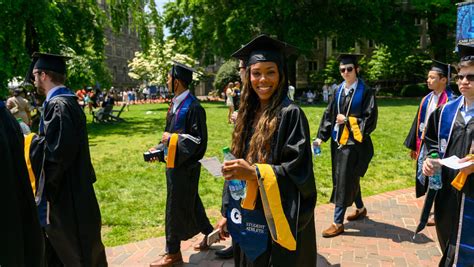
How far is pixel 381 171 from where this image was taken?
8.36 m

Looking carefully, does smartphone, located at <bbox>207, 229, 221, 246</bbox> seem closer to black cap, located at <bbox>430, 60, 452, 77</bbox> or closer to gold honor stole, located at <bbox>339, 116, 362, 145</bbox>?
gold honor stole, located at <bbox>339, 116, 362, 145</bbox>

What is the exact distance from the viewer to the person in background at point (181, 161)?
4102mm

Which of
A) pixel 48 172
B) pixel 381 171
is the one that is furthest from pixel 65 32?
pixel 48 172

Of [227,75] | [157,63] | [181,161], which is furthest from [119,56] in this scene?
[181,161]

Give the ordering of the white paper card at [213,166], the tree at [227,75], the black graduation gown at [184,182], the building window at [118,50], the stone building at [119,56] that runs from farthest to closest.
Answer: the building window at [118,50] < the stone building at [119,56] < the tree at [227,75] < the black graduation gown at [184,182] < the white paper card at [213,166]

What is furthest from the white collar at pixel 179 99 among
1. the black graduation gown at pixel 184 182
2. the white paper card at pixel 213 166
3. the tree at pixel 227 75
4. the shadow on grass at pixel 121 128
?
the tree at pixel 227 75

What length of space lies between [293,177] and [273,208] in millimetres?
238

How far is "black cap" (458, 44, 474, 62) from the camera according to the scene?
10.4 ft

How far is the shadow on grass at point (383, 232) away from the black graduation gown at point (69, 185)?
3281 mm

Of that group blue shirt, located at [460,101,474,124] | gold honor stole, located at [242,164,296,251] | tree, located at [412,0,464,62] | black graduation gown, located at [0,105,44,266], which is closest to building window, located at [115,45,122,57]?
tree, located at [412,0,464,62]

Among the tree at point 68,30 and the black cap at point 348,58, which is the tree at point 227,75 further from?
the black cap at point 348,58

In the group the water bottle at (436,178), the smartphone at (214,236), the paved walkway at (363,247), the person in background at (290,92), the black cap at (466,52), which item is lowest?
the paved walkway at (363,247)

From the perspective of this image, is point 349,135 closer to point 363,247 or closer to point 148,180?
point 363,247

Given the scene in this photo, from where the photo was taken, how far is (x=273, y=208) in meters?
2.51
